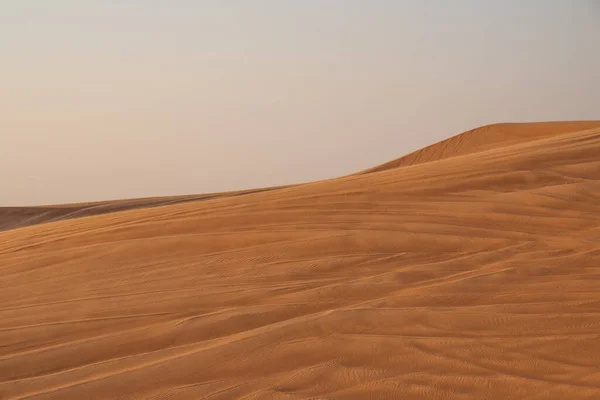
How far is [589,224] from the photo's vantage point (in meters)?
4.48

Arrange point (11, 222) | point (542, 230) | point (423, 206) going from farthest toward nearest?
1. point (11, 222)
2. point (423, 206)
3. point (542, 230)

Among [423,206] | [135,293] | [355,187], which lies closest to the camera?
[135,293]

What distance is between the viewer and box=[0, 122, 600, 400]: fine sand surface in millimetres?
2699

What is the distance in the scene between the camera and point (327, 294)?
3.48m

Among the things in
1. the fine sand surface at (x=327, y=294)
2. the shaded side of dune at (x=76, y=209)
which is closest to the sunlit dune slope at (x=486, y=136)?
the shaded side of dune at (x=76, y=209)

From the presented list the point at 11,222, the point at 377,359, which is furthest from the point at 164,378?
the point at 11,222

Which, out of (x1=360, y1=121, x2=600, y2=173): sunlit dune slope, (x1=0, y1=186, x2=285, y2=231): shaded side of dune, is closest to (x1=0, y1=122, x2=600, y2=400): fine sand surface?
(x1=0, y1=186, x2=285, y2=231): shaded side of dune

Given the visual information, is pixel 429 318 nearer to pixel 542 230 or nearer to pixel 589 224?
pixel 542 230

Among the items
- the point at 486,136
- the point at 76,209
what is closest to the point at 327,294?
the point at 76,209

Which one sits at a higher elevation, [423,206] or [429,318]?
[423,206]

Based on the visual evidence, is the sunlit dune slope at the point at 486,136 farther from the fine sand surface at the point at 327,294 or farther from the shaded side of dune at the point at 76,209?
the fine sand surface at the point at 327,294

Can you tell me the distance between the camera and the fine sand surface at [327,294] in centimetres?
270

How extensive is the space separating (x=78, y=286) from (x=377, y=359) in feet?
6.49

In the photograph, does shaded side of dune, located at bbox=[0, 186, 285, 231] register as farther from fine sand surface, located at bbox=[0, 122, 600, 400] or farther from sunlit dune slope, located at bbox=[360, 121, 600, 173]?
fine sand surface, located at bbox=[0, 122, 600, 400]
